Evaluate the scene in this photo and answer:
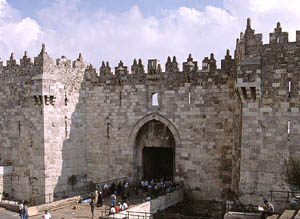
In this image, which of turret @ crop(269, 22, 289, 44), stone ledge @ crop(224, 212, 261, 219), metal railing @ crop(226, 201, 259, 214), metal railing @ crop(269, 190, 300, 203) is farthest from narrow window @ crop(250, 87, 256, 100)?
stone ledge @ crop(224, 212, 261, 219)

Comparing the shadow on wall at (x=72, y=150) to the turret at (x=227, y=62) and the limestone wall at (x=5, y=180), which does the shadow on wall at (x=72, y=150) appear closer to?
the limestone wall at (x=5, y=180)

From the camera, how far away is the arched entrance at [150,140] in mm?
20969

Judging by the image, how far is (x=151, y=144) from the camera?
21.6 metres

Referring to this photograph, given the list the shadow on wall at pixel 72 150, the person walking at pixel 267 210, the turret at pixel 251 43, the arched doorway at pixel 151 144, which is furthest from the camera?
the shadow on wall at pixel 72 150

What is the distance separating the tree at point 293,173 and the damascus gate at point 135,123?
4.69ft

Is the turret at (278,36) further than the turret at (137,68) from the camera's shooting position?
No

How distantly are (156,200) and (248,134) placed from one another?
5.63m

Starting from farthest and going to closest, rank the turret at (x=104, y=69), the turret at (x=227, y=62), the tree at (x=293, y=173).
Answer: the turret at (x=104, y=69) < the turret at (x=227, y=62) < the tree at (x=293, y=173)

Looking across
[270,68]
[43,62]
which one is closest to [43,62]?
[43,62]

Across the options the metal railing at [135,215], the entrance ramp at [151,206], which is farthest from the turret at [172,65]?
the metal railing at [135,215]

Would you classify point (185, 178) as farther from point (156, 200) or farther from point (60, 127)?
point (60, 127)

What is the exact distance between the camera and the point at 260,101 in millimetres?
15516

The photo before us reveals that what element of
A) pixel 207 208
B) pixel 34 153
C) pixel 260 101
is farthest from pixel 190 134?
pixel 34 153

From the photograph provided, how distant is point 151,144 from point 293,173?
959cm
